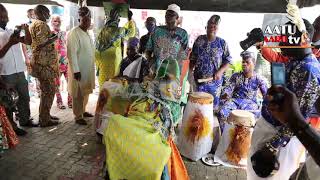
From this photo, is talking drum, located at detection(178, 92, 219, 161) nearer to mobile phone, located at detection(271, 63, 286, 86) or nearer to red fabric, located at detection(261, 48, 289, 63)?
red fabric, located at detection(261, 48, 289, 63)

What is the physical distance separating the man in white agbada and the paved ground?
699mm

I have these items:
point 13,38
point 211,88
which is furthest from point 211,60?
point 13,38

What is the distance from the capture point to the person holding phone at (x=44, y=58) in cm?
504

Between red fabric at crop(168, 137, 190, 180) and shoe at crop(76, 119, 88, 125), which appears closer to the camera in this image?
red fabric at crop(168, 137, 190, 180)

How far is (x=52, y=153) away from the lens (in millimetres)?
4371

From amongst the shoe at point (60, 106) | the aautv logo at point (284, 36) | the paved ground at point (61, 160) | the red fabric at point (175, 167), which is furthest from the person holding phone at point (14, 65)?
the aautv logo at point (284, 36)

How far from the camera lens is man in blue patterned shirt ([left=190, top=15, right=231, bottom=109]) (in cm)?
482

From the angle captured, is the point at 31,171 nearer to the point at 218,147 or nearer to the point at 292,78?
the point at 218,147

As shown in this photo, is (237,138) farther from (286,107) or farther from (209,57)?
(286,107)

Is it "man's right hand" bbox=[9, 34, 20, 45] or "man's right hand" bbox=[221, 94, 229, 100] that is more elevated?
"man's right hand" bbox=[9, 34, 20, 45]

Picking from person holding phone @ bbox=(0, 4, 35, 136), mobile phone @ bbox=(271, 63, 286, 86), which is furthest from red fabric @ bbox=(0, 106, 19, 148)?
mobile phone @ bbox=(271, 63, 286, 86)

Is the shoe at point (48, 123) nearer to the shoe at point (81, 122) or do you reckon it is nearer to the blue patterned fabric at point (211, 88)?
the shoe at point (81, 122)

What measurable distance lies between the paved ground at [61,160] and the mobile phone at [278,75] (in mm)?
2572

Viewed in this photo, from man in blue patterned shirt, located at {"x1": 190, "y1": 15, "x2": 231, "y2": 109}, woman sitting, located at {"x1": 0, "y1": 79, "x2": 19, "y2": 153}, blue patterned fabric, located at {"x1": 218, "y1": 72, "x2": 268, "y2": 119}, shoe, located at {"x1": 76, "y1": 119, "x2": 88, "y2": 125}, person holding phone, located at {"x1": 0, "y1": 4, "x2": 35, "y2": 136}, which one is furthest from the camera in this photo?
shoe, located at {"x1": 76, "y1": 119, "x2": 88, "y2": 125}
